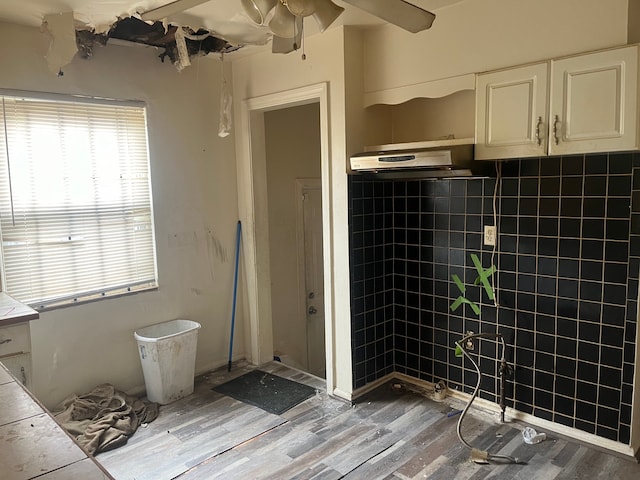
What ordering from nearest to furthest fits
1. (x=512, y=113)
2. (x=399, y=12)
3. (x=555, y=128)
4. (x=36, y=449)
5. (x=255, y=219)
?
1. (x=36, y=449)
2. (x=399, y=12)
3. (x=555, y=128)
4. (x=512, y=113)
5. (x=255, y=219)

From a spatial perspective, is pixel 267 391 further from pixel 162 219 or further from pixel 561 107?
pixel 561 107

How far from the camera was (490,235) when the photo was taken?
285 centimetres

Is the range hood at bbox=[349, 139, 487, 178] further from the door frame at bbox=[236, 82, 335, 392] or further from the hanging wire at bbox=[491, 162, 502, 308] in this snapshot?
the door frame at bbox=[236, 82, 335, 392]

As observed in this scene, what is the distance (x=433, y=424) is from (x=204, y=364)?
1777 mm

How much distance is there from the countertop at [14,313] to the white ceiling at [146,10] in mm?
1521

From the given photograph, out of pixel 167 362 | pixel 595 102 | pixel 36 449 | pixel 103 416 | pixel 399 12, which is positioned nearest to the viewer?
pixel 36 449

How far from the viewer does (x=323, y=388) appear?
3.36 meters

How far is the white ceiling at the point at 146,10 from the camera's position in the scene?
237 centimetres

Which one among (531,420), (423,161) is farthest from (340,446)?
(423,161)

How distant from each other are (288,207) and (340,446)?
83.4 inches

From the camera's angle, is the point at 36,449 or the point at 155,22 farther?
the point at 155,22

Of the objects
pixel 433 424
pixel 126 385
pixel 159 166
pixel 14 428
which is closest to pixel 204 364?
pixel 126 385

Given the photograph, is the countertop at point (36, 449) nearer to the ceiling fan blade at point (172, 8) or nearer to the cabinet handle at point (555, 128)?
the ceiling fan blade at point (172, 8)

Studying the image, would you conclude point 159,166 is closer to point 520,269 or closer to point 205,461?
point 205,461
